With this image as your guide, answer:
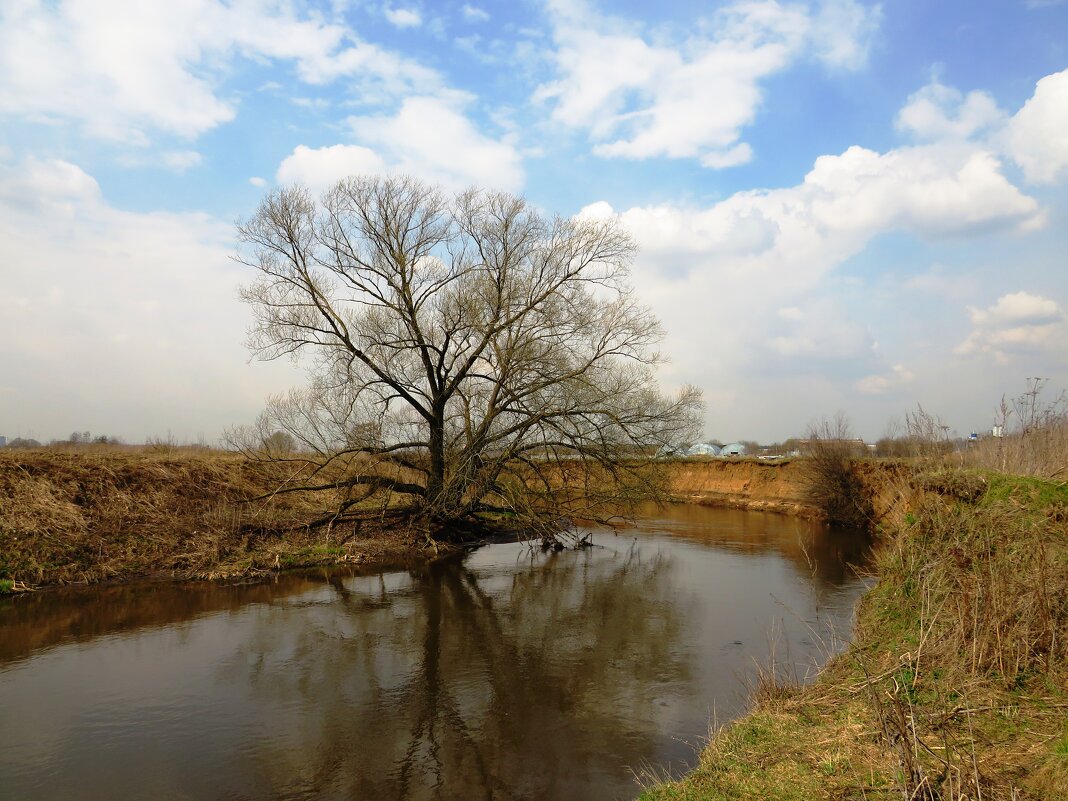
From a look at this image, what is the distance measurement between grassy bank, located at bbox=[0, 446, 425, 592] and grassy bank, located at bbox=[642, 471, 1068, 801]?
13.4 m

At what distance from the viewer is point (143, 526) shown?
1625cm

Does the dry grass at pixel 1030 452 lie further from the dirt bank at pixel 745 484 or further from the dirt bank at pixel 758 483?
the dirt bank at pixel 745 484

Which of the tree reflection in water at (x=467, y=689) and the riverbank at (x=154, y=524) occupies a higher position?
the riverbank at (x=154, y=524)

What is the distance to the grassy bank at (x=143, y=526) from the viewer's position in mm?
14156

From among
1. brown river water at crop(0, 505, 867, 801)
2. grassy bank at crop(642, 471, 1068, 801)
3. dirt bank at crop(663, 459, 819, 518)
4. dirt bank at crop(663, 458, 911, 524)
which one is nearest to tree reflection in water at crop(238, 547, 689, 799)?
brown river water at crop(0, 505, 867, 801)

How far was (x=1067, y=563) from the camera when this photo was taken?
21.8ft

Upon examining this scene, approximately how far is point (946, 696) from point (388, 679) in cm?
673

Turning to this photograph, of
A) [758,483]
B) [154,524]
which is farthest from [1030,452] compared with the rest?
[758,483]

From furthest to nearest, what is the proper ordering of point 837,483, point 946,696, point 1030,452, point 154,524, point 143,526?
1. point 837,483
2. point 154,524
3. point 143,526
4. point 1030,452
5. point 946,696

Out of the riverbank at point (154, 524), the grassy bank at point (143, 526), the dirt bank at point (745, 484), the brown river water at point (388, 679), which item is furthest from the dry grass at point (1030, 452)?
the dirt bank at point (745, 484)

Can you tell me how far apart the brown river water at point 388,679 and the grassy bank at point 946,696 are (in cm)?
95

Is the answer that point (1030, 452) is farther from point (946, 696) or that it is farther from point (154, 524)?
point (154, 524)

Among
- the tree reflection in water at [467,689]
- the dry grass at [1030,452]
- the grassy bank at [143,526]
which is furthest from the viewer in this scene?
the grassy bank at [143,526]

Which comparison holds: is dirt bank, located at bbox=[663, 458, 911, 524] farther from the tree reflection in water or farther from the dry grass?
the tree reflection in water
